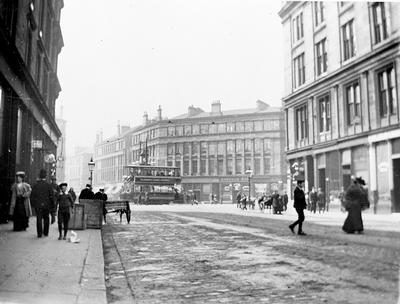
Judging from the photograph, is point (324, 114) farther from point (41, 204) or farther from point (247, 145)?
point (247, 145)

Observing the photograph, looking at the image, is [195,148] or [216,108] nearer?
[195,148]

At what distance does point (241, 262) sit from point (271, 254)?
1136 mm

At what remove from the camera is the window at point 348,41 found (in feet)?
55.4

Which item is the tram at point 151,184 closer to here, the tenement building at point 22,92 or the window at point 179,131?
the tenement building at point 22,92

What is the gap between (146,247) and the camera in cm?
855

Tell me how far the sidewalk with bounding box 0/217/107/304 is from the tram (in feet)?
108

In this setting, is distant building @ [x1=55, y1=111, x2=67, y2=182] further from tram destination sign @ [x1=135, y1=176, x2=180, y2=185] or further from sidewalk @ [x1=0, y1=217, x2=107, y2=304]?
tram destination sign @ [x1=135, y1=176, x2=180, y2=185]

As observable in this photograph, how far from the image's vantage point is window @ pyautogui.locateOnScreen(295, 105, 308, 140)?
26.6 metres

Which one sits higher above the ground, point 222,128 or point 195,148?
point 222,128

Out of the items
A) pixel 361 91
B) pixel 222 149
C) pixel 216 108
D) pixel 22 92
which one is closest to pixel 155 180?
pixel 222 149

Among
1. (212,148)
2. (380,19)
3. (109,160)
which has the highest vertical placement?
(380,19)

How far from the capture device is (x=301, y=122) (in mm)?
27297

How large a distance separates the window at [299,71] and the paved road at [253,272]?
19.2 meters

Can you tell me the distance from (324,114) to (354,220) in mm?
11353
